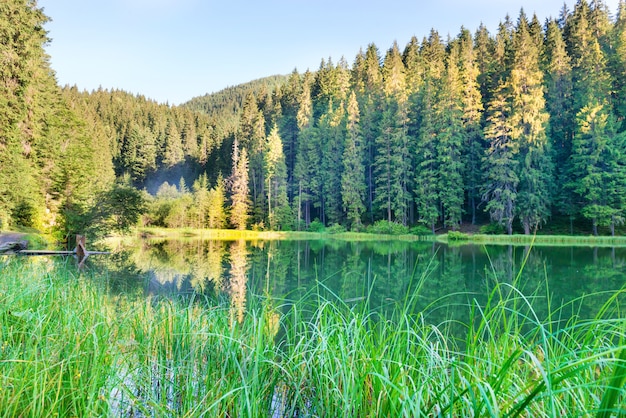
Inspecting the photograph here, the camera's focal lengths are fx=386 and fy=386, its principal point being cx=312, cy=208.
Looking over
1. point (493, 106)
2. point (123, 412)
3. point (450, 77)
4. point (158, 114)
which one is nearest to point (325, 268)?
point (123, 412)

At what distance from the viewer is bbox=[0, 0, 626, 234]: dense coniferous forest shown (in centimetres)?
1664

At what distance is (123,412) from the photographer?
1889 mm

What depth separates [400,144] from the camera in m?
29.6

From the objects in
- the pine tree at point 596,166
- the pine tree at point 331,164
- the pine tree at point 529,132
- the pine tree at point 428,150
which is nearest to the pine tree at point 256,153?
the pine tree at point 331,164

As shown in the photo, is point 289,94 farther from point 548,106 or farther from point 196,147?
point 548,106

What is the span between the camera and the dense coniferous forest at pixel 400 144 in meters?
16.6

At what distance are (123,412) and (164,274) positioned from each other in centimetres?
811

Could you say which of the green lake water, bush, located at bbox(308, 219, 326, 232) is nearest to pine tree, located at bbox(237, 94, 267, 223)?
bush, located at bbox(308, 219, 326, 232)

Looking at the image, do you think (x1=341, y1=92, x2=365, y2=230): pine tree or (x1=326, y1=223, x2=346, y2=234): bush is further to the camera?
(x1=341, y1=92, x2=365, y2=230): pine tree

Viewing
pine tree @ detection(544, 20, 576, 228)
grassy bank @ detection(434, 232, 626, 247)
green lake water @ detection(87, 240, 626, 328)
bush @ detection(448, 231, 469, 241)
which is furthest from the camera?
pine tree @ detection(544, 20, 576, 228)

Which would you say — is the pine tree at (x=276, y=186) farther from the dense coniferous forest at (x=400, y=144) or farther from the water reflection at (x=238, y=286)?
the water reflection at (x=238, y=286)

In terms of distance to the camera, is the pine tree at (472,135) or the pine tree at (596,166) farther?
the pine tree at (472,135)

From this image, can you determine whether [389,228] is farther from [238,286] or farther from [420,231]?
[238,286]

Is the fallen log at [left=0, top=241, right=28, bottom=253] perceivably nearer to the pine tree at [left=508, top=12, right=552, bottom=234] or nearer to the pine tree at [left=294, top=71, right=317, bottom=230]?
the pine tree at [left=294, top=71, right=317, bottom=230]
